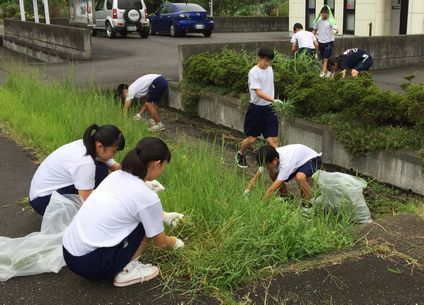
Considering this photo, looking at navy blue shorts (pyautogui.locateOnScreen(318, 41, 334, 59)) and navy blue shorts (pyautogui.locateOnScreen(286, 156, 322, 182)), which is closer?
navy blue shorts (pyautogui.locateOnScreen(286, 156, 322, 182))

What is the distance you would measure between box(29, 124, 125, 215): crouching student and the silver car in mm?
19496

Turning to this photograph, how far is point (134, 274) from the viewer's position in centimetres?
323

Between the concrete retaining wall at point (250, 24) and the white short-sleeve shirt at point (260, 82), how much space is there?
23125 mm

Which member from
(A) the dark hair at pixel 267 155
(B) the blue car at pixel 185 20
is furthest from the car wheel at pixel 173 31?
(A) the dark hair at pixel 267 155

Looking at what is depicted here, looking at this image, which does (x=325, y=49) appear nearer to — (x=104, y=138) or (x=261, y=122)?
(x=261, y=122)

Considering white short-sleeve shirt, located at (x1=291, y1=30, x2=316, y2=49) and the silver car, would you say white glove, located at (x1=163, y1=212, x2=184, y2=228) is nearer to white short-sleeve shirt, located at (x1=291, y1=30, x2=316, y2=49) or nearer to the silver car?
white short-sleeve shirt, located at (x1=291, y1=30, x2=316, y2=49)

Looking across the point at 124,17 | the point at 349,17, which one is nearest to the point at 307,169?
the point at 349,17

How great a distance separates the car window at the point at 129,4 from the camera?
2294 cm

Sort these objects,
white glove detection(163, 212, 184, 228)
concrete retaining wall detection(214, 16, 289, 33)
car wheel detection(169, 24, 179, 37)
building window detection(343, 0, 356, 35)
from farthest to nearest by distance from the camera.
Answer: concrete retaining wall detection(214, 16, 289, 33), car wheel detection(169, 24, 179, 37), building window detection(343, 0, 356, 35), white glove detection(163, 212, 184, 228)

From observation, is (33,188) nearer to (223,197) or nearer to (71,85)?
(223,197)

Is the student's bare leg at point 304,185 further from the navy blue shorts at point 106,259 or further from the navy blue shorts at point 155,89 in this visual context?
the navy blue shorts at point 155,89

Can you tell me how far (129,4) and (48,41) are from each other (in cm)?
539

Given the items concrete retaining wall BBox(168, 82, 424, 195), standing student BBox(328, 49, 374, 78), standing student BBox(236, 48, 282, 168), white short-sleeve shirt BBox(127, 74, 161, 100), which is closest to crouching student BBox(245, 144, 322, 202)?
concrete retaining wall BBox(168, 82, 424, 195)

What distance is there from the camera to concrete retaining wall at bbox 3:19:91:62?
1609 centimetres
